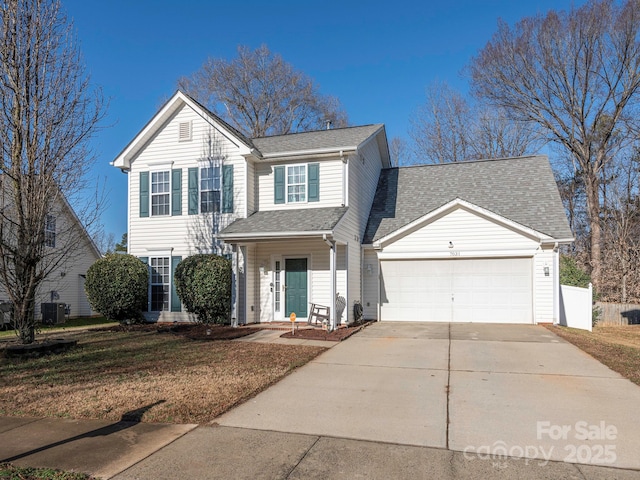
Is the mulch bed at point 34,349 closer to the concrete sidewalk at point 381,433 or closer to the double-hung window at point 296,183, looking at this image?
the concrete sidewalk at point 381,433

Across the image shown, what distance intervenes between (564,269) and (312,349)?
11053 millimetres

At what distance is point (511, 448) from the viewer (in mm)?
4316

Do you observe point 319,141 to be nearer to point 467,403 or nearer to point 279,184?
point 279,184

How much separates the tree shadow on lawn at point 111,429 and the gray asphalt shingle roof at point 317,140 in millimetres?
9876

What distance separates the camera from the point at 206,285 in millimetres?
13078

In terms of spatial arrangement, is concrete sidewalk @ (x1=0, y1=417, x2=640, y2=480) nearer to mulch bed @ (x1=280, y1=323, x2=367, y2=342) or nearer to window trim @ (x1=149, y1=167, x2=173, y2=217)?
mulch bed @ (x1=280, y1=323, x2=367, y2=342)

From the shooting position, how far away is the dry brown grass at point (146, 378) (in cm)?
545

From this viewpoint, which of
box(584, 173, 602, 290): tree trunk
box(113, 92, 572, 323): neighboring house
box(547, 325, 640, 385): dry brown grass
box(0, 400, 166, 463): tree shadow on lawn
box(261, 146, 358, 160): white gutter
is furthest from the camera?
box(584, 173, 602, 290): tree trunk

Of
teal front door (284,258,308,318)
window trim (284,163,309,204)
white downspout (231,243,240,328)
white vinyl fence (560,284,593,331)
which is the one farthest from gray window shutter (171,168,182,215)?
white vinyl fence (560,284,593,331)

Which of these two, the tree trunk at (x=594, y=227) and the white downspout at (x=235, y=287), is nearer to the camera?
the white downspout at (x=235, y=287)

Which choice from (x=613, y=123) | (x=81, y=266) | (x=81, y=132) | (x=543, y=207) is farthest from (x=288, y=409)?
(x=613, y=123)

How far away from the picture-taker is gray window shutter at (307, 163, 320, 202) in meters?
13.9

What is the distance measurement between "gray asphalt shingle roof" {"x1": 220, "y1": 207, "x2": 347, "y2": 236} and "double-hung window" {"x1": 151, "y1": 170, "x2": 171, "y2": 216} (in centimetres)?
289

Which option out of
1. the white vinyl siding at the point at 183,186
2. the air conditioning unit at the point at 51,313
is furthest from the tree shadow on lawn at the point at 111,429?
the air conditioning unit at the point at 51,313
